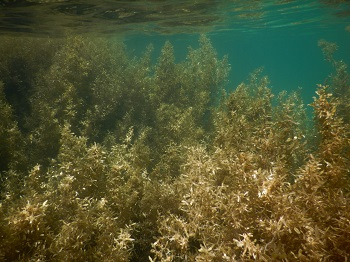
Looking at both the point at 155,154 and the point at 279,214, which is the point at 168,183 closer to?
the point at 155,154

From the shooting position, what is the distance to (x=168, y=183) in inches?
315

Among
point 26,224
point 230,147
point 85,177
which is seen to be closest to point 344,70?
point 230,147

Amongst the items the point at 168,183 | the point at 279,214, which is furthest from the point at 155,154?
the point at 279,214

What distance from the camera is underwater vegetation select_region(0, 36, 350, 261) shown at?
434 centimetres

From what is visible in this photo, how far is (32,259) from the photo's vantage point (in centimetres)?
445

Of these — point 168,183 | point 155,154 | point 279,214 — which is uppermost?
point 279,214

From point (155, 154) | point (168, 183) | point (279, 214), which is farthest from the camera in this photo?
point (155, 154)

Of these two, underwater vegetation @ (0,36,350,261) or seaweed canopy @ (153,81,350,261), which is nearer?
seaweed canopy @ (153,81,350,261)

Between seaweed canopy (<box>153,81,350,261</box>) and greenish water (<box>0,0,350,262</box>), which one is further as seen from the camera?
greenish water (<box>0,0,350,262</box>)

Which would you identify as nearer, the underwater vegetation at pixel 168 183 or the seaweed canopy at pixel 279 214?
the seaweed canopy at pixel 279 214

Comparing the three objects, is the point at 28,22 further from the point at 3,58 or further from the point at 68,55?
the point at 68,55

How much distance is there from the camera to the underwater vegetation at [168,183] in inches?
171

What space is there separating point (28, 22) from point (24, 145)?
43.1 feet

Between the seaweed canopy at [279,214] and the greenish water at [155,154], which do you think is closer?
the seaweed canopy at [279,214]
